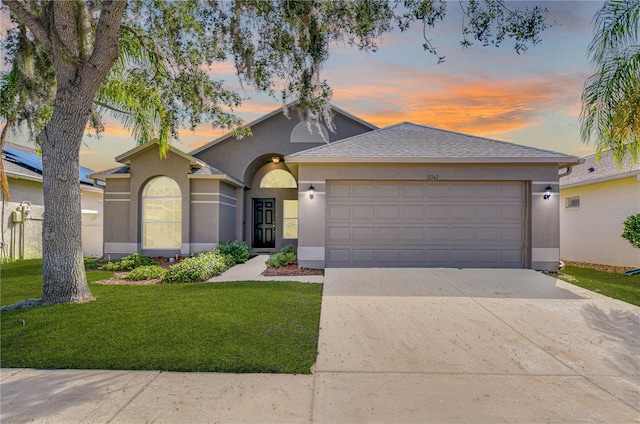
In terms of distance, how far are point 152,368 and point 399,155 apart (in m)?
8.16

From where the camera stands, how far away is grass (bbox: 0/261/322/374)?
4293 mm

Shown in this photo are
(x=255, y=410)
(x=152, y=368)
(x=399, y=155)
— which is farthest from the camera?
(x=399, y=155)

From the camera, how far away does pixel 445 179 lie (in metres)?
10.8

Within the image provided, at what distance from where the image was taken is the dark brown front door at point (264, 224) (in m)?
16.2

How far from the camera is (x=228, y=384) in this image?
3801mm

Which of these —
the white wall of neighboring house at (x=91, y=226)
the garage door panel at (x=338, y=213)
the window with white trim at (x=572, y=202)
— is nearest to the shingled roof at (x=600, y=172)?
the window with white trim at (x=572, y=202)

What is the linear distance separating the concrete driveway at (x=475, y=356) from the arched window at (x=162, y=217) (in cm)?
741

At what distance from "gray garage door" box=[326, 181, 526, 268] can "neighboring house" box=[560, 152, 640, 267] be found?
2.87 m

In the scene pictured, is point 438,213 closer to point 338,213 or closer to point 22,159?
point 338,213

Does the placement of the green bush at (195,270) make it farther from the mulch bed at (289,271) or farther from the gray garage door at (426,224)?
the gray garage door at (426,224)

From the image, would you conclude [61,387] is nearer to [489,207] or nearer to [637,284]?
[489,207]

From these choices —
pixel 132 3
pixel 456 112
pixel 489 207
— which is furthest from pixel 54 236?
pixel 456 112

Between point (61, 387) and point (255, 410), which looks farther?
point (61, 387)

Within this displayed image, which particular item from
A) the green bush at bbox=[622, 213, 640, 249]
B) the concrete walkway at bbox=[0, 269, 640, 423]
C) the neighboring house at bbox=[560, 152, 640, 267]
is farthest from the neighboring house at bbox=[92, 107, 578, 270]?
the concrete walkway at bbox=[0, 269, 640, 423]
